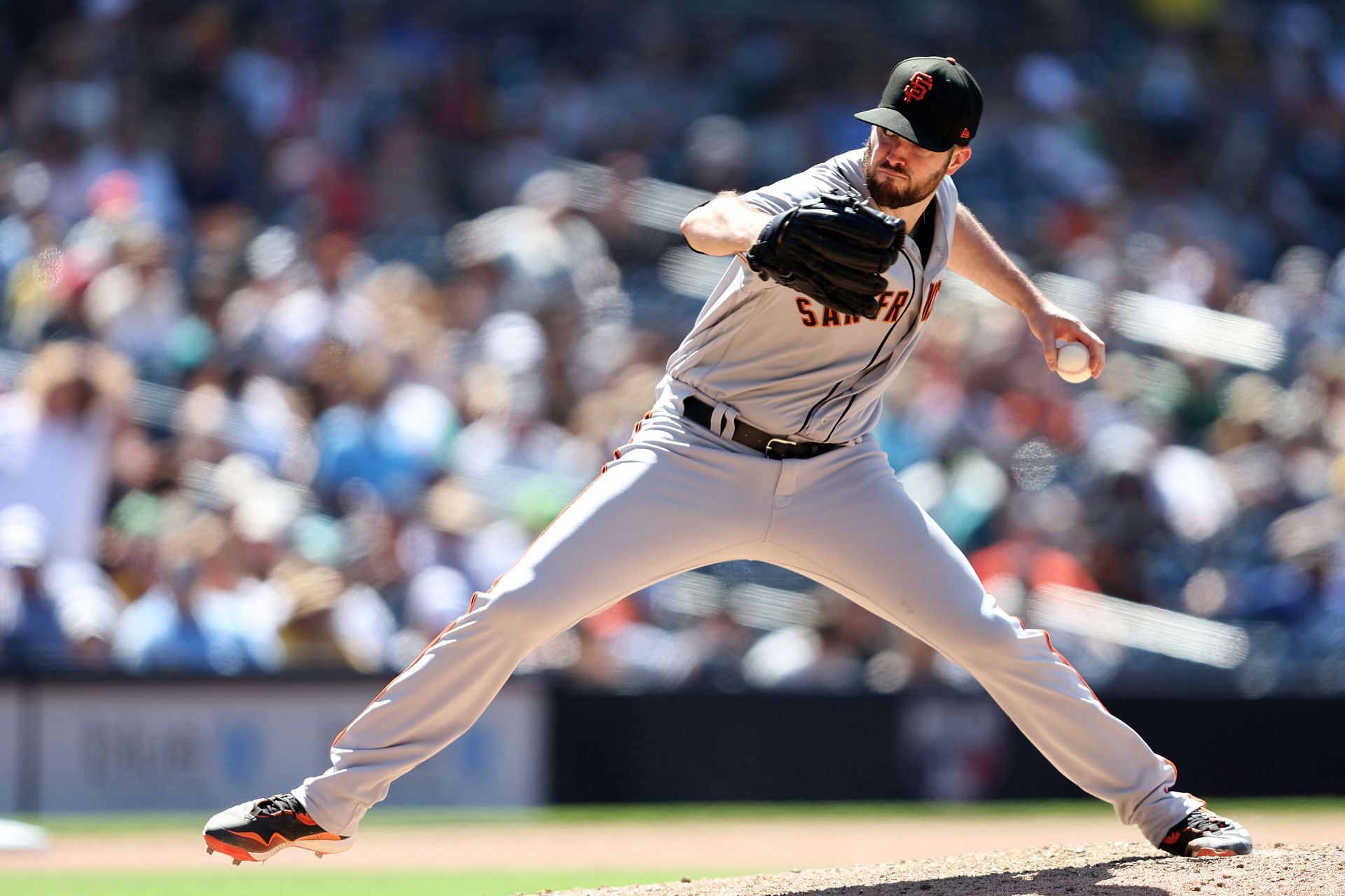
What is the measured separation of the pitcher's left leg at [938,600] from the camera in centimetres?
396

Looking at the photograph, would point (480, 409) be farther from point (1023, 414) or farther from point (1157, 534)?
point (1157, 534)

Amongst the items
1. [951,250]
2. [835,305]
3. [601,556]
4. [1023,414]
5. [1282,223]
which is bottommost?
[601,556]

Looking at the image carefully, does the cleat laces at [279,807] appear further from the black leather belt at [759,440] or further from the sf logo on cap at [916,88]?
the sf logo on cap at [916,88]

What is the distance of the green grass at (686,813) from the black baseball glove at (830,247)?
4.69 m

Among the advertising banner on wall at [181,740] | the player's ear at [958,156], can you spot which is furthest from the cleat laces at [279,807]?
the advertising banner on wall at [181,740]

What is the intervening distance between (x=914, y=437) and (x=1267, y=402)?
2.55 m

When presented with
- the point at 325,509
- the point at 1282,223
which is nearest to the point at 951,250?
the point at 325,509

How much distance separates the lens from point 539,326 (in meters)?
9.88

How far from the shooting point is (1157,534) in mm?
9516

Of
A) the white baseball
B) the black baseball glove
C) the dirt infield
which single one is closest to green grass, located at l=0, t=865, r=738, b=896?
the dirt infield

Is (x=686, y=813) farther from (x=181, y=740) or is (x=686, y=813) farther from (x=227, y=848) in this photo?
(x=227, y=848)

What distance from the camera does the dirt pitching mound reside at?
394 cm

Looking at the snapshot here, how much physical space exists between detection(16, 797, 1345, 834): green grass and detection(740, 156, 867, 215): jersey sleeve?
174 inches

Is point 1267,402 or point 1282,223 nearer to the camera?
point 1267,402
